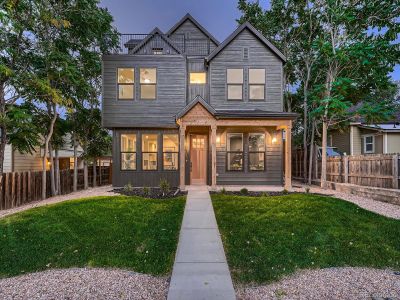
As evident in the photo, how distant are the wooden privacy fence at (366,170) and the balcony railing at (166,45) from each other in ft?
33.5

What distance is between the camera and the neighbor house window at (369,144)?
18845 millimetres

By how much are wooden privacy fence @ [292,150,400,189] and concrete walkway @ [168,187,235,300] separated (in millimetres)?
7667

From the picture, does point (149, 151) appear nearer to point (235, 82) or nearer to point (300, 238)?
point (235, 82)

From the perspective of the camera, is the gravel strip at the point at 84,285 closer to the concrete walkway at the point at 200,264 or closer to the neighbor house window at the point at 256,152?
the concrete walkway at the point at 200,264

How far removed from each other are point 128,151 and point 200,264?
32.5 ft

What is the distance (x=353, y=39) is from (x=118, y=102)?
13356 mm

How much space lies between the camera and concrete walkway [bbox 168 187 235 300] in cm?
370

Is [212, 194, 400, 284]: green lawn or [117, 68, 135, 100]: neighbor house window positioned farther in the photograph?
[117, 68, 135, 100]: neighbor house window

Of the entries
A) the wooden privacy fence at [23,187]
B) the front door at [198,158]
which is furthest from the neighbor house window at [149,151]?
the wooden privacy fence at [23,187]

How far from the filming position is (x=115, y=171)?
13.3 metres

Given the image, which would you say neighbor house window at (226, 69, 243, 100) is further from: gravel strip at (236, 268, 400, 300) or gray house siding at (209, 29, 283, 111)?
gravel strip at (236, 268, 400, 300)

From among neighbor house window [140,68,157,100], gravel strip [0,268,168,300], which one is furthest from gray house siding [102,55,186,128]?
gravel strip [0,268,168,300]

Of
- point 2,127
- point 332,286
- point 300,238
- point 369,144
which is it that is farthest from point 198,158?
point 369,144

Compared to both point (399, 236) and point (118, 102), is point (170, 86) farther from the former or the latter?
point (399, 236)
